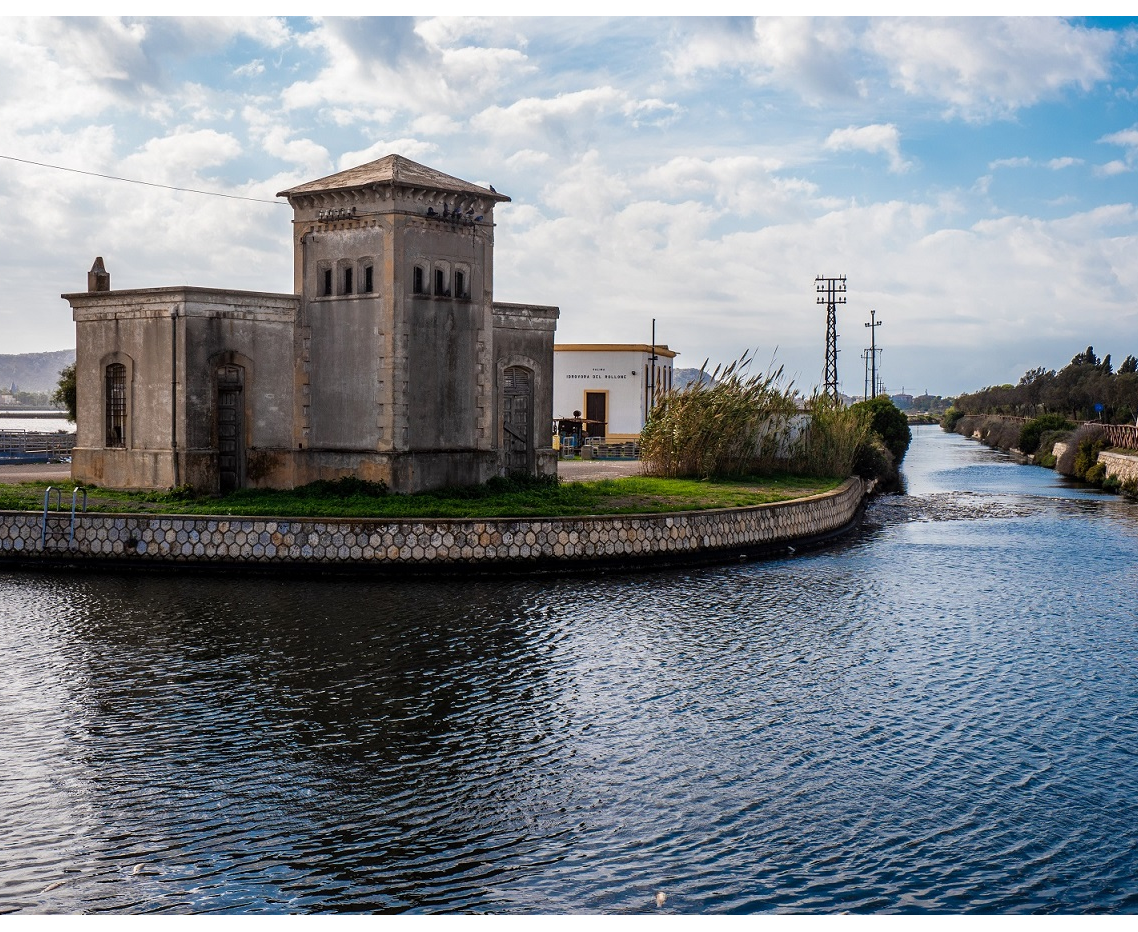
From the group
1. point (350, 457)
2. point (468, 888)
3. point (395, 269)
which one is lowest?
point (468, 888)

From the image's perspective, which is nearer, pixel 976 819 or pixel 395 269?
pixel 976 819

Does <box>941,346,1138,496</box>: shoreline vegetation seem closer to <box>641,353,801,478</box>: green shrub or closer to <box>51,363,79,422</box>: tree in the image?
<box>641,353,801,478</box>: green shrub

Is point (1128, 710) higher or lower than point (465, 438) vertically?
lower

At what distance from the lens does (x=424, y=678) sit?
526 inches

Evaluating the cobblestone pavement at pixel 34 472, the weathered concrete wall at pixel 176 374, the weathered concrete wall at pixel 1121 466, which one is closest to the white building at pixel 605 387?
the weathered concrete wall at pixel 1121 466

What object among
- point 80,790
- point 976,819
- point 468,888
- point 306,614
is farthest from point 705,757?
point 306,614

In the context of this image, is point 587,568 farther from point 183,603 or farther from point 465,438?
point 183,603

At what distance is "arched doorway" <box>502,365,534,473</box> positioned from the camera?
27078 mm

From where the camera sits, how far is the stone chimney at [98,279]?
25219 mm

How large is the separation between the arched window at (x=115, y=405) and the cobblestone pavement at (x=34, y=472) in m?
3.01

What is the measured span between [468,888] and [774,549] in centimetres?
1764

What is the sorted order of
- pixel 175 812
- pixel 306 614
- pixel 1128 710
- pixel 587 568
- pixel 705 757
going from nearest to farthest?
pixel 175 812 → pixel 705 757 → pixel 1128 710 → pixel 306 614 → pixel 587 568

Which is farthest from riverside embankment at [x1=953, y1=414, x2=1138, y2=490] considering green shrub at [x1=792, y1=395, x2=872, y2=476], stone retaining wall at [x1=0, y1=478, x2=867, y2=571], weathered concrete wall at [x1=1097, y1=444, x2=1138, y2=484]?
stone retaining wall at [x1=0, y1=478, x2=867, y2=571]

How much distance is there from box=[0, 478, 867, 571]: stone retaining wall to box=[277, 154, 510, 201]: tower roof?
742 cm
